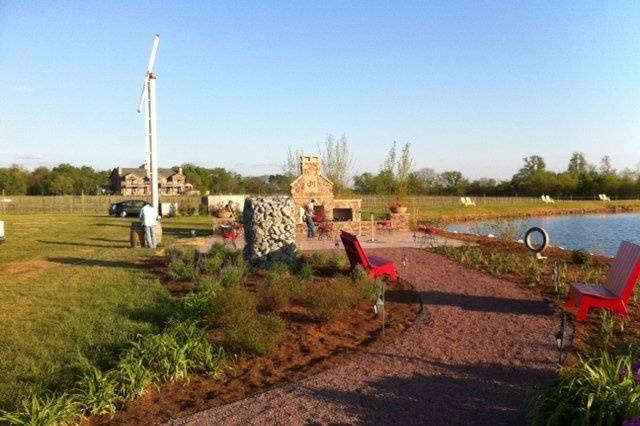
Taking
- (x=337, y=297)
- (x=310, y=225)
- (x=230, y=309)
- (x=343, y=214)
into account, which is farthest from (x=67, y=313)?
(x=343, y=214)

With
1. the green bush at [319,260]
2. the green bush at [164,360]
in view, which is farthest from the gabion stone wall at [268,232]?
the green bush at [164,360]

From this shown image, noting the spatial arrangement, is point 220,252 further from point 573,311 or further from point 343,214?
point 343,214

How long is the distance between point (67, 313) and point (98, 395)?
3.89 meters

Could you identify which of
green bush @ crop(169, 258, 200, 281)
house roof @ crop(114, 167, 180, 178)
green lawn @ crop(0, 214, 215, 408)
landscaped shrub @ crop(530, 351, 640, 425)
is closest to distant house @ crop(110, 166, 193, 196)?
house roof @ crop(114, 167, 180, 178)

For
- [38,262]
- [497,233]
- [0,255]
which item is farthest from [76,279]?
[497,233]

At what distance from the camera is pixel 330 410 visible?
15.0 ft

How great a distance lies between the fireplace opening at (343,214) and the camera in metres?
22.4

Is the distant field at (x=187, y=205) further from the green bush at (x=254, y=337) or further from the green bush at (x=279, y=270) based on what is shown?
the green bush at (x=254, y=337)

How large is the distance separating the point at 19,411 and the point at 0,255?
1313cm

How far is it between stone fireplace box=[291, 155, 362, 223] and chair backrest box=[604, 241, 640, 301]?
14596 mm

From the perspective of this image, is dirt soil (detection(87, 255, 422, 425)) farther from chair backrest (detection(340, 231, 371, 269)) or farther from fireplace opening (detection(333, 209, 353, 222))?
fireplace opening (detection(333, 209, 353, 222))

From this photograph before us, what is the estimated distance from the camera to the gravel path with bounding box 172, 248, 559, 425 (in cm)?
446

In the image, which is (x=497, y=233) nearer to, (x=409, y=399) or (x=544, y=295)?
(x=544, y=295)

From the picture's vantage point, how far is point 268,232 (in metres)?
11.7
